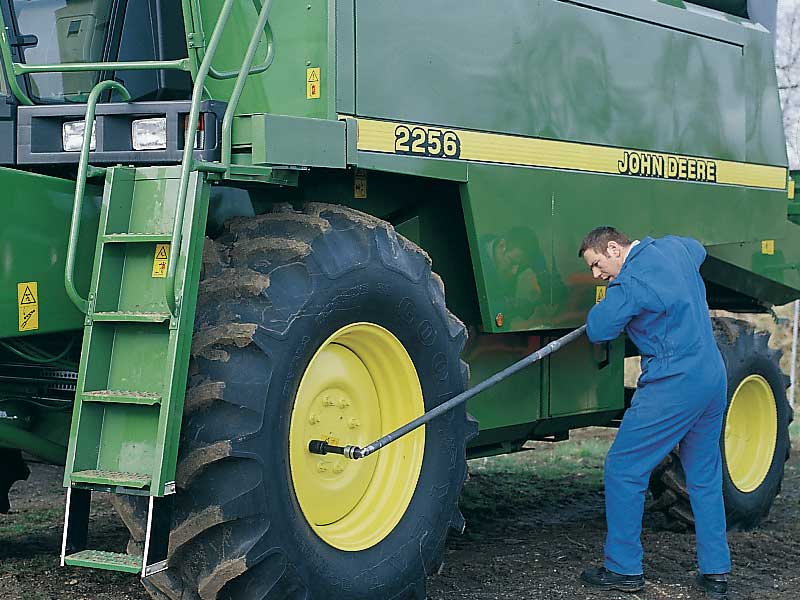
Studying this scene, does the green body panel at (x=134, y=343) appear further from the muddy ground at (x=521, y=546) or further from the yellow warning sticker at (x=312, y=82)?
the muddy ground at (x=521, y=546)

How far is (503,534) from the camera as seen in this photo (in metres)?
7.21

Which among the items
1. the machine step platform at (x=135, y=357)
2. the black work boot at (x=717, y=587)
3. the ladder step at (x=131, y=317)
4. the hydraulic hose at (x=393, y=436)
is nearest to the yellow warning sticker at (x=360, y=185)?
the hydraulic hose at (x=393, y=436)

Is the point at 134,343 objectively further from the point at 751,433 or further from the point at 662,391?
the point at 751,433

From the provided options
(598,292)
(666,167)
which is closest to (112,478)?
(598,292)

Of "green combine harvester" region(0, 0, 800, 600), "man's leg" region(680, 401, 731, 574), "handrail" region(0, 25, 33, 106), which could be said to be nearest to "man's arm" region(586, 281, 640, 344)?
"green combine harvester" region(0, 0, 800, 600)

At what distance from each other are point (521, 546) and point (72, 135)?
11.3 feet

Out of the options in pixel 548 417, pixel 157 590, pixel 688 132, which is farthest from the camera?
pixel 688 132

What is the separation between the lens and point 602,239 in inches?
233

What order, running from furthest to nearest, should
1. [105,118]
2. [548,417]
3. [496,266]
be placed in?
[548,417], [496,266], [105,118]

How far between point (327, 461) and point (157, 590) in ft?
2.84

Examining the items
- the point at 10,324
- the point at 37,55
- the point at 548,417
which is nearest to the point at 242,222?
the point at 10,324

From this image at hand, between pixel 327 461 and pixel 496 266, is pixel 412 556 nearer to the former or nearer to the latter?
pixel 327 461

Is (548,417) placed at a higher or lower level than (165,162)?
lower

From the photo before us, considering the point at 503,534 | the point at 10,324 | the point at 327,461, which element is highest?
the point at 10,324
